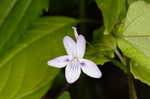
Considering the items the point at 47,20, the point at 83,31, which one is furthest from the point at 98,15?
the point at 47,20

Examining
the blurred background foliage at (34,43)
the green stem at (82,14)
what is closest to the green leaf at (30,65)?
the blurred background foliage at (34,43)

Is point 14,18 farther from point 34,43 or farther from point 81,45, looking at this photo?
point 81,45

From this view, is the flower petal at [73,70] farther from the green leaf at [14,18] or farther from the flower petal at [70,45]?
the green leaf at [14,18]

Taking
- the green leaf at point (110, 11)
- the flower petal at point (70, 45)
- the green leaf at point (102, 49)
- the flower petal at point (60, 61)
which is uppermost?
the green leaf at point (110, 11)

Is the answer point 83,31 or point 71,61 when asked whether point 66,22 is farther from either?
point 71,61

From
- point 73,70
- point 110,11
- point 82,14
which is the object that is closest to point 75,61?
point 73,70

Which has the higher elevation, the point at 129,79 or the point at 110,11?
the point at 110,11
